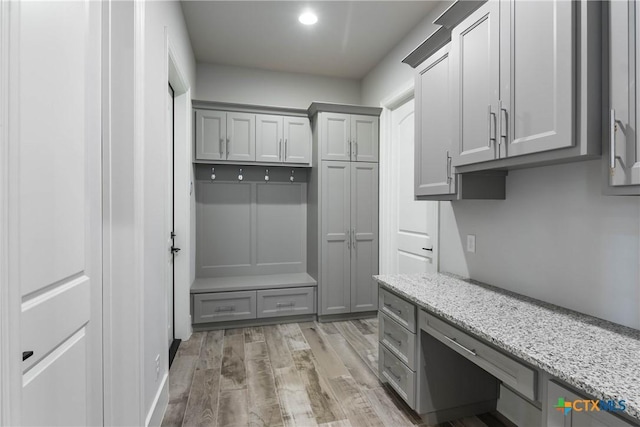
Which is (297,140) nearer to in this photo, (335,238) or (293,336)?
(335,238)

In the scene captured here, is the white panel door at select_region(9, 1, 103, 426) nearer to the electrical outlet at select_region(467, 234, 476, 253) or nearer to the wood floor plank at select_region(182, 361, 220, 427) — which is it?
the wood floor plank at select_region(182, 361, 220, 427)

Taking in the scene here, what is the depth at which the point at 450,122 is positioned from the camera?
194 cm

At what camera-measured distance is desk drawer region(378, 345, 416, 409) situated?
189cm

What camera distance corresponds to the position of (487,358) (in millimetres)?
1333


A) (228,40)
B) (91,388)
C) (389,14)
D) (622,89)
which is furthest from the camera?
(228,40)

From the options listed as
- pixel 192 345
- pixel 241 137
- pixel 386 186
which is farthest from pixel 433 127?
pixel 192 345

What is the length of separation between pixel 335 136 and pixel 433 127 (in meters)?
1.56

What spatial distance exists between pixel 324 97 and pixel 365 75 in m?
0.58

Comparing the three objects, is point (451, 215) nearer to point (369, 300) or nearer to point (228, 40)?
point (369, 300)

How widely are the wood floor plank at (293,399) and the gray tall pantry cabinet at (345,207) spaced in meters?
1.15

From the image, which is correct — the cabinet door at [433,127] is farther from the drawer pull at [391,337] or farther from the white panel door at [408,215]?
the drawer pull at [391,337]

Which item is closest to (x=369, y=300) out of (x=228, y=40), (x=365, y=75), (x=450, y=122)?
(x=450, y=122)

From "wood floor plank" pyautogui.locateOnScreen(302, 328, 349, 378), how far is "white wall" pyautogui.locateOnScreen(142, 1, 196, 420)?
3.81 feet

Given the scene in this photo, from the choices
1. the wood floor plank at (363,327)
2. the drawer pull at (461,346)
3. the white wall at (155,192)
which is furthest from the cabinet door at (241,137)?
the drawer pull at (461,346)
